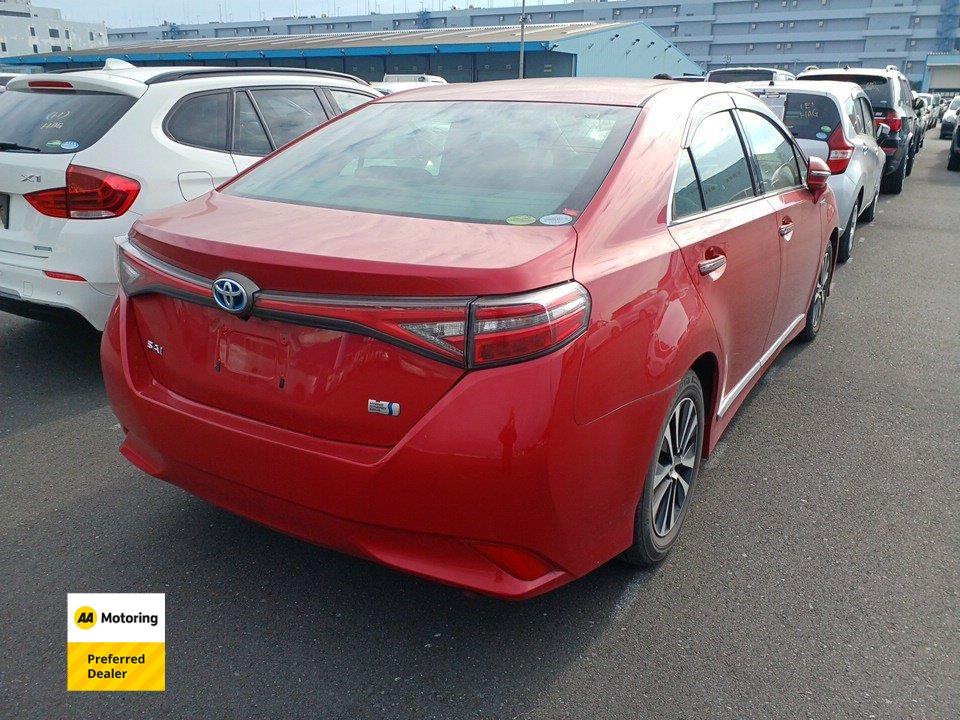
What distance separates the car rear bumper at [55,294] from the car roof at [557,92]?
1.93 meters

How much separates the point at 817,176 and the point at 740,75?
13.2 metres

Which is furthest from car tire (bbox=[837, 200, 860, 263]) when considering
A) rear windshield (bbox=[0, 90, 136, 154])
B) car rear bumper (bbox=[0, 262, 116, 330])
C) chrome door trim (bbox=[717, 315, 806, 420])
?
car rear bumper (bbox=[0, 262, 116, 330])

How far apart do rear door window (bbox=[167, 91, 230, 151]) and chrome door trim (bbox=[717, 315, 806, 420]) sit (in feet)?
11.0

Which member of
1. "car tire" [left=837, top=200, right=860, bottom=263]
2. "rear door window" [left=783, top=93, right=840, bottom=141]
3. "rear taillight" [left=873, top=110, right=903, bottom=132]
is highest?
"rear door window" [left=783, top=93, right=840, bottom=141]

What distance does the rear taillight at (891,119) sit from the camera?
1204cm

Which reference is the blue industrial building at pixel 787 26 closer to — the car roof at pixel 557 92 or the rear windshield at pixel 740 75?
the rear windshield at pixel 740 75

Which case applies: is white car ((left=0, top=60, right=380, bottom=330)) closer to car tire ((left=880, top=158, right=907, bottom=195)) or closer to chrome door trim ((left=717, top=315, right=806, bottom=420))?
chrome door trim ((left=717, top=315, right=806, bottom=420))

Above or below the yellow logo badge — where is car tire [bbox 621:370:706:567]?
above

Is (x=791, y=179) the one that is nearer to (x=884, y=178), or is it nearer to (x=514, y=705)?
(x=514, y=705)

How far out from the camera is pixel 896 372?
16.6 ft

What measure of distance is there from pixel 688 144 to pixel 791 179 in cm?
153

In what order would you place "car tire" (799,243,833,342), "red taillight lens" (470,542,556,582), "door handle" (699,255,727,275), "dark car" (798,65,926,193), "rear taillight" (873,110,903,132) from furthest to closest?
"dark car" (798,65,926,193)
"rear taillight" (873,110,903,132)
"car tire" (799,243,833,342)
"door handle" (699,255,727,275)
"red taillight lens" (470,542,556,582)

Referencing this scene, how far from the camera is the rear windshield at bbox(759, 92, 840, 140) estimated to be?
7727 mm

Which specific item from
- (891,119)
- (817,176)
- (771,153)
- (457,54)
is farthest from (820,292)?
(457,54)
